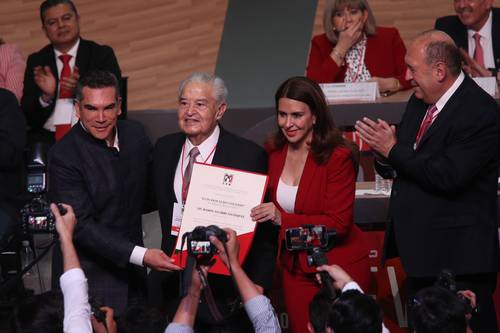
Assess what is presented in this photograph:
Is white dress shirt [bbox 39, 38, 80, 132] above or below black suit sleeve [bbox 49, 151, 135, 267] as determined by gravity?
above

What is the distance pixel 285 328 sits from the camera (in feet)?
15.4

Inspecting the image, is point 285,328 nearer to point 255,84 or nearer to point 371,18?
point 371,18

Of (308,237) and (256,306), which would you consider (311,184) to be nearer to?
(308,237)

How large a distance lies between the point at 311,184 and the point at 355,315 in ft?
3.91

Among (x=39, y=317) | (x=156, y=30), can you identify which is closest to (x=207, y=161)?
(x=39, y=317)

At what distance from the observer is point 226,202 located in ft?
12.5

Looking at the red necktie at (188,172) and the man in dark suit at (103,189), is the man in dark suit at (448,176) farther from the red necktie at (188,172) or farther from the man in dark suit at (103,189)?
the man in dark suit at (103,189)

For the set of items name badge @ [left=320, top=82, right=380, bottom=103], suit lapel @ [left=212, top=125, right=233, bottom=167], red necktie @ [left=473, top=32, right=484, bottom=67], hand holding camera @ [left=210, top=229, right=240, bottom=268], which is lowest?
hand holding camera @ [left=210, top=229, right=240, bottom=268]

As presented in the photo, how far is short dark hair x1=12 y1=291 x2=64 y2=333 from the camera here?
3148 millimetres

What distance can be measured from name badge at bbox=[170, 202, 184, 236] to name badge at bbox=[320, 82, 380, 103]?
1772mm

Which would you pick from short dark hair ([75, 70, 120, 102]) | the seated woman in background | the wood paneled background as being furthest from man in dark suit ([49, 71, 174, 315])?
the wood paneled background

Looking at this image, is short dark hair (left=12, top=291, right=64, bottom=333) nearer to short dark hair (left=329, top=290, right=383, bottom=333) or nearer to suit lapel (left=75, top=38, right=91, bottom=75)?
short dark hair (left=329, top=290, right=383, bottom=333)

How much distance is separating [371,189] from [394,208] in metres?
1.02

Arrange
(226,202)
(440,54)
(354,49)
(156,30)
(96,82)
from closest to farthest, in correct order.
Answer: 1. (226,202)
2. (440,54)
3. (96,82)
4. (354,49)
5. (156,30)
